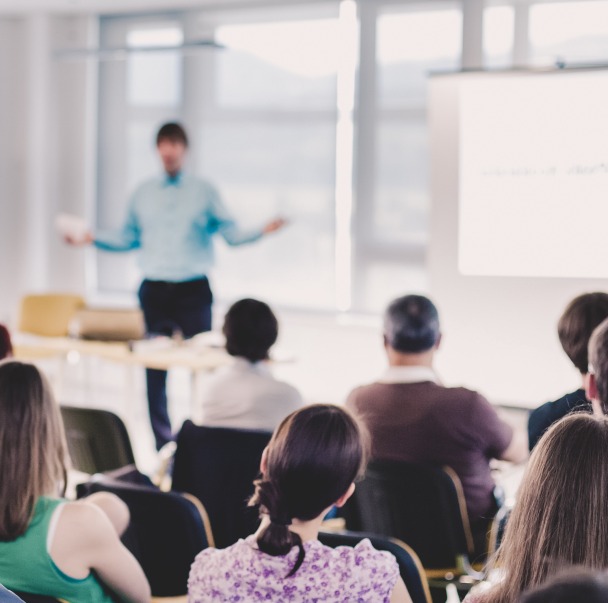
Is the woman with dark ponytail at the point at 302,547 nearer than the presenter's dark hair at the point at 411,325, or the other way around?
Answer: the woman with dark ponytail at the point at 302,547

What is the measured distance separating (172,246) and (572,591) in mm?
5581

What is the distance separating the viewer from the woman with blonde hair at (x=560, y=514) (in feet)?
4.74

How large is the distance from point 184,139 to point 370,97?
1.57 metres

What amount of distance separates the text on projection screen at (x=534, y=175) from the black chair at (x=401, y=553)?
3.40 meters

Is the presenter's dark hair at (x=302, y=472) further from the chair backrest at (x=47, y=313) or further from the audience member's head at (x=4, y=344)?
the chair backrest at (x=47, y=313)

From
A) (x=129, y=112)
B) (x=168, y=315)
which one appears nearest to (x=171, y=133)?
(x=168, y=315)

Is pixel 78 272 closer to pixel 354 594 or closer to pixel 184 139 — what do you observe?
pixel 184 139

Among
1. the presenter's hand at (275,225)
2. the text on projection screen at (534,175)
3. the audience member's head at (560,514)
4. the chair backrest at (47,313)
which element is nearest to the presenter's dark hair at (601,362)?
the audience member's head at (560,514)

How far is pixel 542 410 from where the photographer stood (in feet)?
9.86

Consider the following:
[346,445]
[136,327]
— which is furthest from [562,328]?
[136,327]

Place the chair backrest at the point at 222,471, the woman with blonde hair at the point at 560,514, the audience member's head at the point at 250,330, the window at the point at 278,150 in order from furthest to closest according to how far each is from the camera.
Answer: the window at the point at 278,150 < the audience member's head at the point at 250,330 < the chair backrest at the point at 222,471 < the woman with blonde hair at the point at 560,514

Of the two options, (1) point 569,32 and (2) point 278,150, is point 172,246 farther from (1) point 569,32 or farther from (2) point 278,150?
(1) point 569,32

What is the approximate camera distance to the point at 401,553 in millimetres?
2039

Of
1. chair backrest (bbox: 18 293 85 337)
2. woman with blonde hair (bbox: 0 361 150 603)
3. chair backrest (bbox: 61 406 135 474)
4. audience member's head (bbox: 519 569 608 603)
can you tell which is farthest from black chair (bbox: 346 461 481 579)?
chair backrest (bbox: 18 293 85 337)
